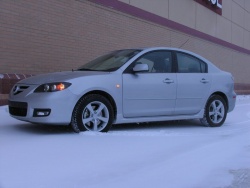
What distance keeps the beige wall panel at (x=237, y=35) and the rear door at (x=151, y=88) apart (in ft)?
55.9

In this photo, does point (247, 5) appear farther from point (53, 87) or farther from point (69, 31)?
point (53, 87)

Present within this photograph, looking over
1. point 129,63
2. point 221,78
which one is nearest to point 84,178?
point 129,63

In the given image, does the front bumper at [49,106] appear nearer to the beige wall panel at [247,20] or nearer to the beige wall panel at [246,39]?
the beige wall panel at [246,39]

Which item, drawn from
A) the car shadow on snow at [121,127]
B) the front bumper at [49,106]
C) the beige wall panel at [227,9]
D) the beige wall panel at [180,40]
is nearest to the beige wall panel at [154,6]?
the beige wall panel at [180,40]

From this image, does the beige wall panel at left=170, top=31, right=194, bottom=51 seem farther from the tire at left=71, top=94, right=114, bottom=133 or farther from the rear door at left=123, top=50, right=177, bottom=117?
the tire at left=71, top=94, right=114, bottom=133

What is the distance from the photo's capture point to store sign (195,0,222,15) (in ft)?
62.3

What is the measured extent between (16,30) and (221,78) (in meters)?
4.77

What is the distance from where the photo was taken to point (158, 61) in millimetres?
6980

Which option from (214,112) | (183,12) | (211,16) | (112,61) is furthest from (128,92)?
(211,16)

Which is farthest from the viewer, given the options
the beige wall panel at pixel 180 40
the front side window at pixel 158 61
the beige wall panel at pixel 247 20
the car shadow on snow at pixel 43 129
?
the beige wall panel at pixel 247 20

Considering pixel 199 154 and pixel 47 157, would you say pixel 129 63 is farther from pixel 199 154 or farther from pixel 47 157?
pixel 47 157

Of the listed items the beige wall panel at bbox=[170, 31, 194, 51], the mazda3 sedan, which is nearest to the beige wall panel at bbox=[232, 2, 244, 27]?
the beige wall panel at bbox=[170, 31, 194, 51]

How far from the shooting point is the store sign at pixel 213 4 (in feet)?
62.3

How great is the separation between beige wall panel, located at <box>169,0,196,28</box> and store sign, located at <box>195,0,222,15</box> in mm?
1144
